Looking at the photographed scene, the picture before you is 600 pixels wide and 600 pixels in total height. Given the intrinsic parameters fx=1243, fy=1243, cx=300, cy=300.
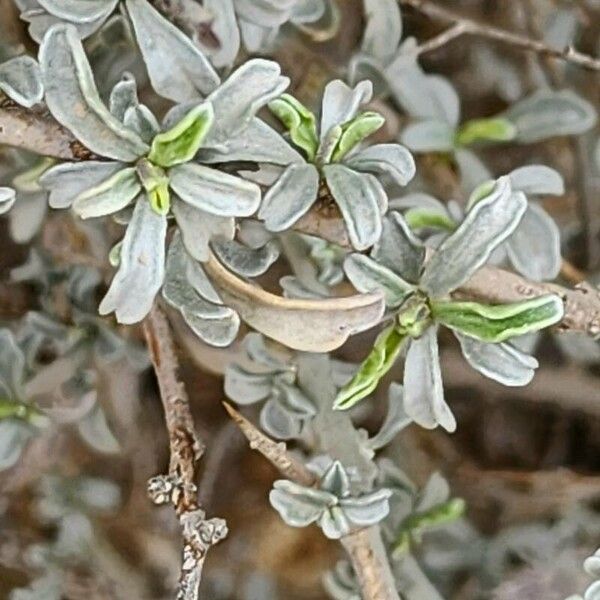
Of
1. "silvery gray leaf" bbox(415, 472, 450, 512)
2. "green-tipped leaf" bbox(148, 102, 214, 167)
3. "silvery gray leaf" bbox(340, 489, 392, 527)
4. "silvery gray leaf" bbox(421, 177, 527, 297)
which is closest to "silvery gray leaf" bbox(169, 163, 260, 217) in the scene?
"green-tipped leaf" bbox(148, 102, 214, 167)

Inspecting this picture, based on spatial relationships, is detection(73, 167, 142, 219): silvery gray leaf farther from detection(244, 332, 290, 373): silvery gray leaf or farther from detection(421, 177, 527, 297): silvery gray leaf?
detection(244, 332, 290, 373): silvery gray leaf

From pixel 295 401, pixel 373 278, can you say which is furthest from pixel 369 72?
pixel 373 278

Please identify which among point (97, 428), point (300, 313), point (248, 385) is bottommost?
point (97, 428)

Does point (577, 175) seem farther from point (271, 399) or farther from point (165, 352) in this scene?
point (165, 352)

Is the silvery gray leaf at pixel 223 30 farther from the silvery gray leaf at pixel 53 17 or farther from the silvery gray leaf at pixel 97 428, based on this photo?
the silvery gray leaf at pixel 97 428

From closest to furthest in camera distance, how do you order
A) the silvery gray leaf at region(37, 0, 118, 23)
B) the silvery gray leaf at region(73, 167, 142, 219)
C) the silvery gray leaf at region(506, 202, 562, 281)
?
1. the silvery gray leaf at region(73, 167, 142, 219)
2. the silvery gray leaf at region(37, 0, 118, 23)
3. the silvery gray leaf at region(506, 202, 562, 281)

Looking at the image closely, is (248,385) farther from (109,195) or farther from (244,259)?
(109,195)

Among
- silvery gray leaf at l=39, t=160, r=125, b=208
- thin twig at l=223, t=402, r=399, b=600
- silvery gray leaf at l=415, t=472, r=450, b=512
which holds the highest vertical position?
silvery gray leaf at l=39, t=160, r=125, b=208
